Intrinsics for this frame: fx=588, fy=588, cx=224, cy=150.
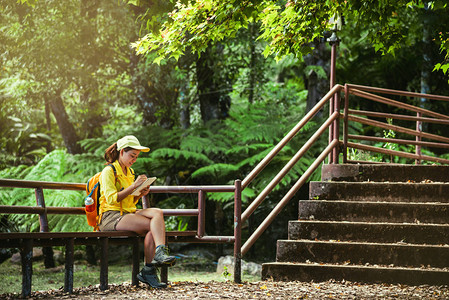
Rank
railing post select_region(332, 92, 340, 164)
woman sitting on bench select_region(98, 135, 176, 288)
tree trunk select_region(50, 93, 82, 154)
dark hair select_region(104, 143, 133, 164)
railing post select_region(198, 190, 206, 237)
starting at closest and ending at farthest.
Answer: woman sitting on bench select_region(98, 135, 176, 288), dark hair select_region(104, 143, 133, 164), railing post select_region(198, 190, 206, 237), railing post select_region(332, 92, 340, 164), tree trunk select_region(50, 93, 82, 154)

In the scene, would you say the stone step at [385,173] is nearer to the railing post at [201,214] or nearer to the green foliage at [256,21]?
the green foliage at [256,21]

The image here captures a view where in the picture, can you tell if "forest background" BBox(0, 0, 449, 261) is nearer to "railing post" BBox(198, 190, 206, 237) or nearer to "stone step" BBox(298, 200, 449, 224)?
"stone step" BBox(298, 200, 449, 224)

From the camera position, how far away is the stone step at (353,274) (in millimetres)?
6957

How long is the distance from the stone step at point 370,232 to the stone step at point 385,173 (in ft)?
3.71

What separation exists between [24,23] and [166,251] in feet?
33.3

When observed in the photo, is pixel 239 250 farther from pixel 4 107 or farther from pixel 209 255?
pixel 4 107

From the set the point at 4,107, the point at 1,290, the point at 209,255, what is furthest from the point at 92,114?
the point at 1,290

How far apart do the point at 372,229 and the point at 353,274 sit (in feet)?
2.61

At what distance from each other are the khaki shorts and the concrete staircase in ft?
6.76

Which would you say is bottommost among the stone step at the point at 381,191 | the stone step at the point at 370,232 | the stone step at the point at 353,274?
the stone step at the point at 353,274

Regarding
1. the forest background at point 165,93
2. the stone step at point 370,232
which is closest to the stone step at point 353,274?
the stone step at point 370,232

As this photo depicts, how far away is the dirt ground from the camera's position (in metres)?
5.92

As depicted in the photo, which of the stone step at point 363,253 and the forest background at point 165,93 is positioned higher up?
the forest background at point 165,93

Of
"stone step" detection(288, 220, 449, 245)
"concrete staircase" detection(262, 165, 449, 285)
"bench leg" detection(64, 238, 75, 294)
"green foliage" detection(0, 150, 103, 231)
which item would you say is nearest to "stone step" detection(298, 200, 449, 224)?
"concrete staircase" detection(262, 165, 449, 285)
